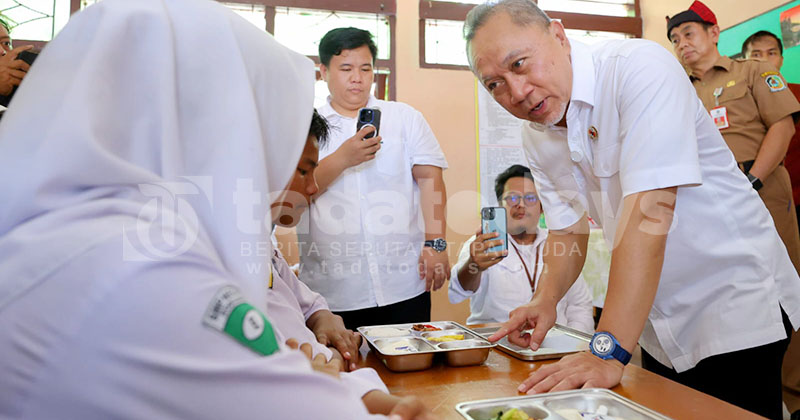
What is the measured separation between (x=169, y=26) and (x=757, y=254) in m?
1.34

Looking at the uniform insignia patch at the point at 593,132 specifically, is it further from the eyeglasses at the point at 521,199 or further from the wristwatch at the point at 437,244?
the eyeglasses at the point at 521,199

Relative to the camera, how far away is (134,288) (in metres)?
0.44

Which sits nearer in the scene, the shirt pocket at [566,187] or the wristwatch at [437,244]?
the shirt pocket at [566,187]

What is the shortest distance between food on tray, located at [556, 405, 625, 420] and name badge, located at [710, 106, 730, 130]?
2181 mm

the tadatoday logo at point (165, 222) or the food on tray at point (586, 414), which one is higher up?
the tadatoday logo at point (165, 222)

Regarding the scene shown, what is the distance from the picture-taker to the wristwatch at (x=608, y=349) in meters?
0.99

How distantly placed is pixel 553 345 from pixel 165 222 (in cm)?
109

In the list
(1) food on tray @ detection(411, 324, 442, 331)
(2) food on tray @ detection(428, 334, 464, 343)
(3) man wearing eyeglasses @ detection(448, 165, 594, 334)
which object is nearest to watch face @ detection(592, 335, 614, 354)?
(2) food on tray @ detection(428, 334, 464, 343)

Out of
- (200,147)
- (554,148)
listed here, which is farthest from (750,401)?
(200,147)

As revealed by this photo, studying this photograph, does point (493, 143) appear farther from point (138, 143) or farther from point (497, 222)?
point (138, 143)

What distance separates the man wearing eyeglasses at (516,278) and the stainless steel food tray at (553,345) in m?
0.70

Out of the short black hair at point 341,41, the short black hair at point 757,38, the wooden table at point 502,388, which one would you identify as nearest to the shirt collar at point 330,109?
the short black hair at point 341,41

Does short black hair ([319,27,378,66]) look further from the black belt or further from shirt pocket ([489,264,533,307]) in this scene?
the black belt

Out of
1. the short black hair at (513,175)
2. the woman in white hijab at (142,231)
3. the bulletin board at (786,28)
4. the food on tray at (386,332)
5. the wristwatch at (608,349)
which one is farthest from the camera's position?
the bulletin board at (786,28)
